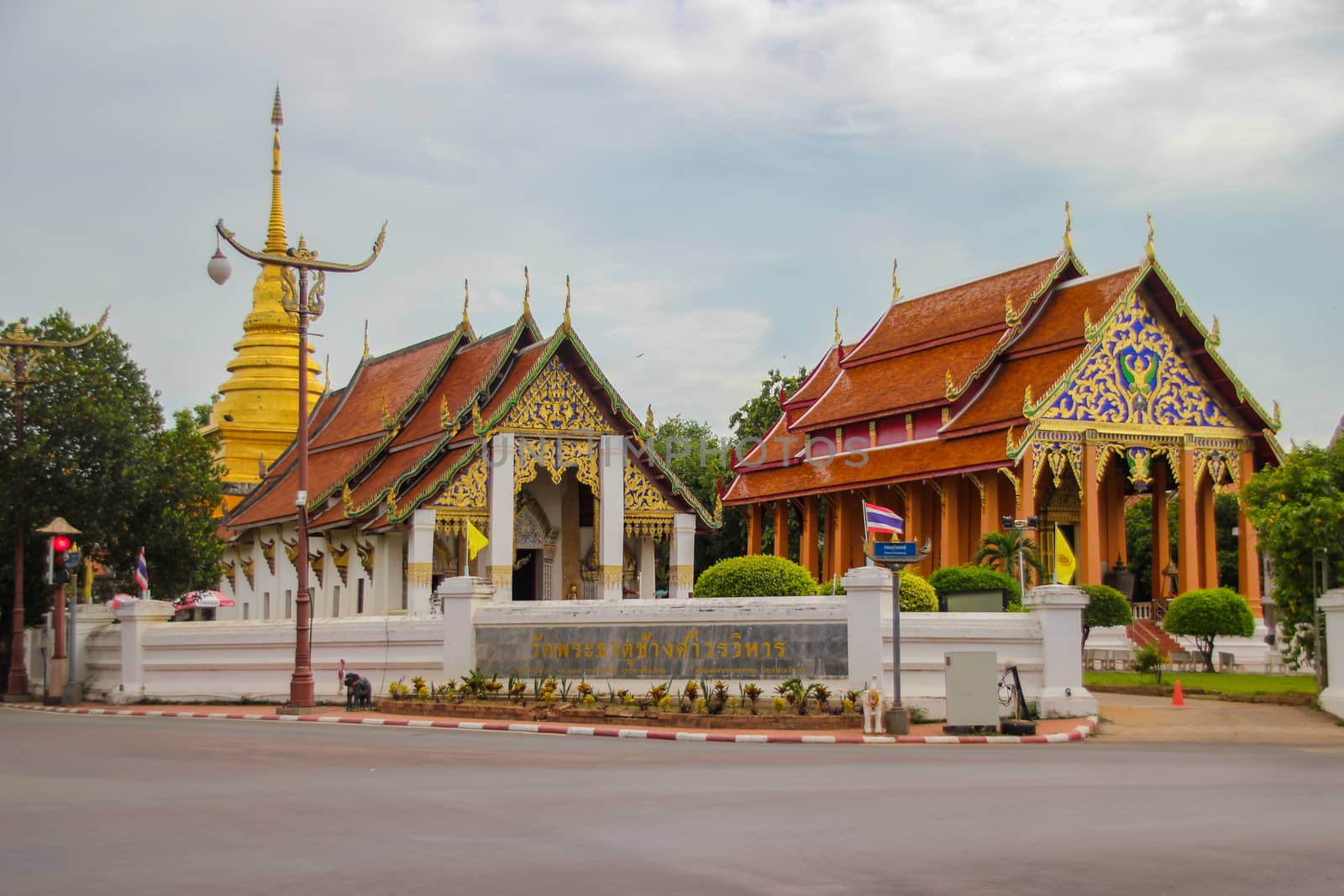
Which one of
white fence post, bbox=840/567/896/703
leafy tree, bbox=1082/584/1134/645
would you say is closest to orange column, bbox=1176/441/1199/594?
leafy tree, bbox=1082/584/1134/645

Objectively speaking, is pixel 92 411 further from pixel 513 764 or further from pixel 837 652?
pixel 513 764

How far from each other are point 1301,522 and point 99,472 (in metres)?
21.6

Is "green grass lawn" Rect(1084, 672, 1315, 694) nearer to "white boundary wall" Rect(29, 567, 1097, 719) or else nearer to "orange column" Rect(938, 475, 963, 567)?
"white boundary wall" Rect(29, 567, 1097, 719)

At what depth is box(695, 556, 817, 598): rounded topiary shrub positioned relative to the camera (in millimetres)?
27281

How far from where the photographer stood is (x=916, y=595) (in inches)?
1014

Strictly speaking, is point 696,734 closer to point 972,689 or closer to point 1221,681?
point 972,689

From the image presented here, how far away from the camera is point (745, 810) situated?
12.1 m

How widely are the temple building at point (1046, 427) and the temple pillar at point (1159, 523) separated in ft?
0.20

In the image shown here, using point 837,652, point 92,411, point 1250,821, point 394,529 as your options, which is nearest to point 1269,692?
point 837,652

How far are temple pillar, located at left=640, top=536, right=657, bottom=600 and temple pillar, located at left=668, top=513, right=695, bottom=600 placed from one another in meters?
0.69

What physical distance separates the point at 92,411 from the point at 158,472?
8.24 feet

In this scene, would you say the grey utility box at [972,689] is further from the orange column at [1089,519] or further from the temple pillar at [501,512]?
the orange column at [1089,519]

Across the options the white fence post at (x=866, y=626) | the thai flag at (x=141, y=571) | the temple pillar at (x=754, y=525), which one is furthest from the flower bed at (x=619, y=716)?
the temple pillar at (x=754, y=525)

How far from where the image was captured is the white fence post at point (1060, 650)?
22359 mm
